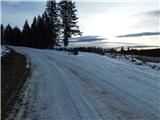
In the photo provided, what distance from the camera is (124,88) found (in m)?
12.2

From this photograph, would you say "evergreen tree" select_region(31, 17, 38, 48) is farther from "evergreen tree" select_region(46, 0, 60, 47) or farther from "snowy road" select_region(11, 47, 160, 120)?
"snowy road" select_region(11, 47, 160, 120)

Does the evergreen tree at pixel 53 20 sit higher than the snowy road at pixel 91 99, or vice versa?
the evergreen tree at pixel 53 20

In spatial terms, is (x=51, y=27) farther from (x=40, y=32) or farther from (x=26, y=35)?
(x=26, y=35)

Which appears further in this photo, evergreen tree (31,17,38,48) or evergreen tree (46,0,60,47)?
evergreen tree (31,17,38,48)

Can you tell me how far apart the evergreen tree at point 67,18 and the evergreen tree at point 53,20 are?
1.97 m

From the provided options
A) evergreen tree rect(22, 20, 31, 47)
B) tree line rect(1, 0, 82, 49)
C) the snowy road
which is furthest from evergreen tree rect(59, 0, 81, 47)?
the snowy road

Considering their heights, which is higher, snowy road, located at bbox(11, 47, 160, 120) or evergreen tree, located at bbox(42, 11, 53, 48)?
evergreen tree, located at bbox(42, 11, 53, 48)

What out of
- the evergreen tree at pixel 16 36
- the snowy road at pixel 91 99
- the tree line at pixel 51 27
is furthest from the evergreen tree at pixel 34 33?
the snowy road at pixel 91 99

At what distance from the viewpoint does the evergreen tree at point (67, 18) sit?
61.2 meters

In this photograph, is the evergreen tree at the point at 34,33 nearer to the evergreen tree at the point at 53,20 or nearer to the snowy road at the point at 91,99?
the evergreen tree at the point at 53,20

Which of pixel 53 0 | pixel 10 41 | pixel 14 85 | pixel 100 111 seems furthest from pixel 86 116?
pixel 10 41

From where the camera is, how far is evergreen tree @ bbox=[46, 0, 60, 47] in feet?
209

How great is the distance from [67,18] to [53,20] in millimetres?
5256

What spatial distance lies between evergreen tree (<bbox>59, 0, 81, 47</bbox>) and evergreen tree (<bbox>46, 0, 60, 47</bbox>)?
6.45 feet
